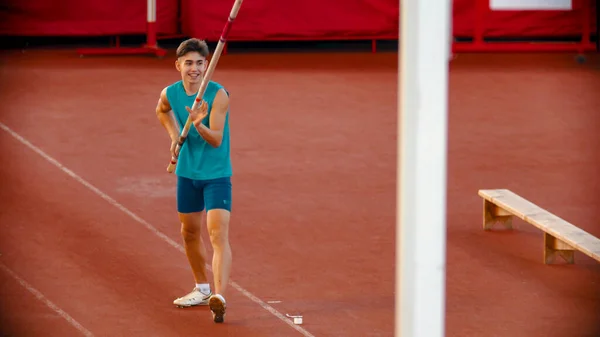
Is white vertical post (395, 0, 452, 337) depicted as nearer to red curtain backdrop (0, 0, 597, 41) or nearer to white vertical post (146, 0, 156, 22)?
white vertical post (146, 0, 156, 22)

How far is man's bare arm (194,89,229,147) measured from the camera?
7.56 m

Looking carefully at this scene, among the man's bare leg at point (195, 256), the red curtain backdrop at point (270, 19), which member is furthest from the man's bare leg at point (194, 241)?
the red curtain backdrop at point (270, 19)

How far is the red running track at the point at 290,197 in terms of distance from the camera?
822 cm

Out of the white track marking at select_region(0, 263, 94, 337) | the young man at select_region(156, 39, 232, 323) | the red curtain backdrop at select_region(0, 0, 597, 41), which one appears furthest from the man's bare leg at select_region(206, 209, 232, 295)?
the red curtain backdrop at select_region(0, 0, 597, 41)

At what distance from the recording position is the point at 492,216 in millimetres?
10320

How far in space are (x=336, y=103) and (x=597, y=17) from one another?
639cm

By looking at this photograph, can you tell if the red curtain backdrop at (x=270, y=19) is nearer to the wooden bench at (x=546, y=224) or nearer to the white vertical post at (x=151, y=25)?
the white vertical post at (x=151, y=25)

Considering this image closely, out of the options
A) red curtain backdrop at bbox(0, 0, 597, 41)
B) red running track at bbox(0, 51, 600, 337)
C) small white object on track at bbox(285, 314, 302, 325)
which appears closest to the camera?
small white object on track at bbox(285, 314, 302, 325)

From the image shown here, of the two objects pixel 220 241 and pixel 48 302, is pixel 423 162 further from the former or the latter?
pixel 48 302

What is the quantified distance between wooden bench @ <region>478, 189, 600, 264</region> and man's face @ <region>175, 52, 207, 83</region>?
A: 3269 mm

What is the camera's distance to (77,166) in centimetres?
1247

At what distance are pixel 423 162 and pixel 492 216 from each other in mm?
6490

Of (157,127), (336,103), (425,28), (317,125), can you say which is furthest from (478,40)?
(425,28)

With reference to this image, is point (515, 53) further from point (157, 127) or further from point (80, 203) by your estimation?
point (80, 203)
